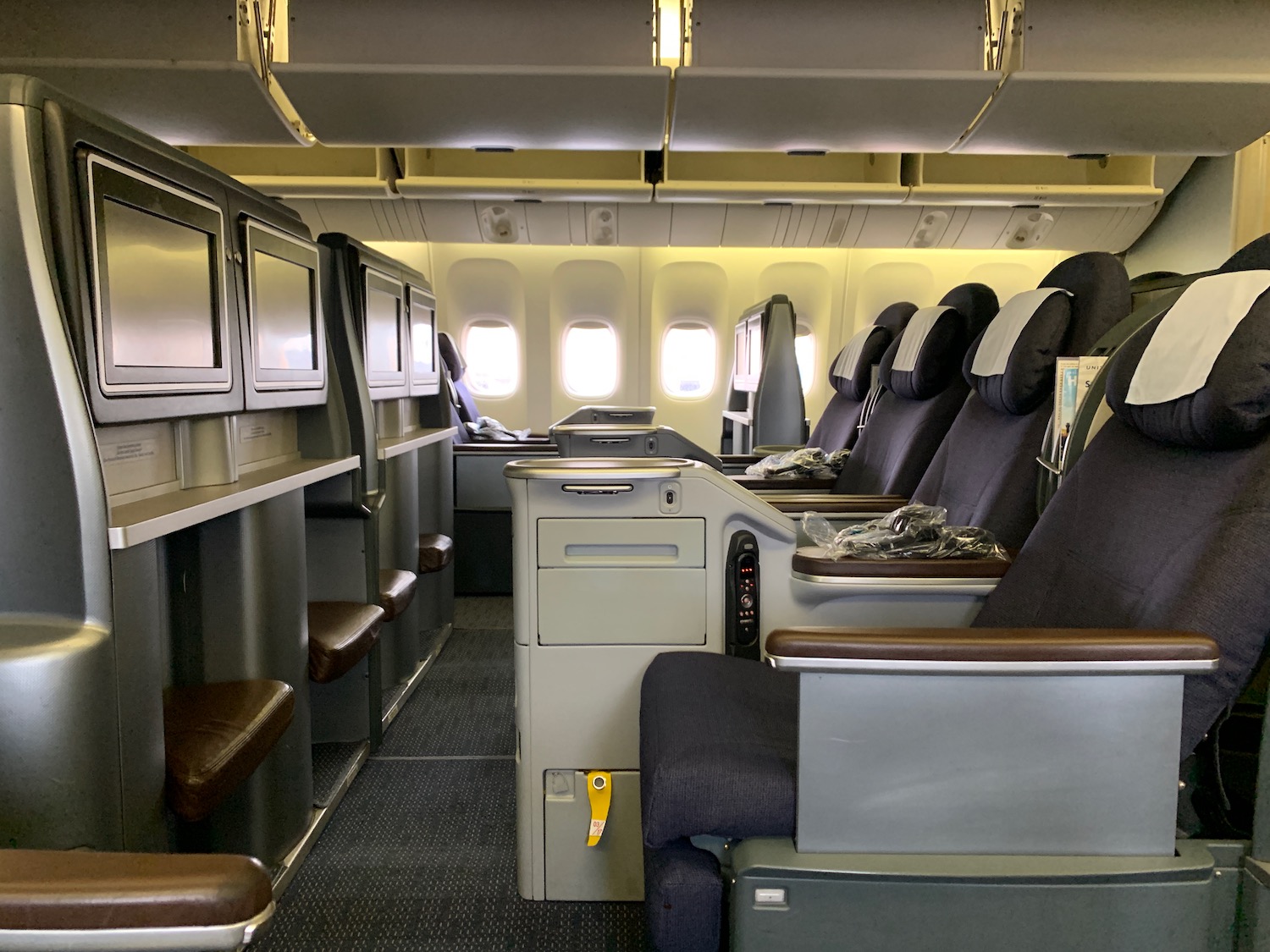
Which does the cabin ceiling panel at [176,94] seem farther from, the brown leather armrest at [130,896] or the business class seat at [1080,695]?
the brown leather armrest at [130,896]

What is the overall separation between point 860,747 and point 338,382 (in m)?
2.17

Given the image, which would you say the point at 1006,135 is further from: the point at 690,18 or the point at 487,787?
the point at 487,787

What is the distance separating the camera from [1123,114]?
11.9 ft

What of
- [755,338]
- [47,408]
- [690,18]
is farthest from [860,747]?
[755,338]

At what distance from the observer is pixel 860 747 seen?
4.51 feet

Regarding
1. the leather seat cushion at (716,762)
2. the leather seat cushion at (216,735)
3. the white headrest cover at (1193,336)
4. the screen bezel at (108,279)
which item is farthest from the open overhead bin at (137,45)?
the white headrest cover at (1193,336)

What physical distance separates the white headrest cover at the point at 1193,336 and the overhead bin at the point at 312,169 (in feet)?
16.9

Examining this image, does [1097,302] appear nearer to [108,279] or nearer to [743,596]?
[743,596]

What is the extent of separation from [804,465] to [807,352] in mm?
5184

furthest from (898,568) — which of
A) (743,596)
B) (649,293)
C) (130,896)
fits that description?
(649,293)

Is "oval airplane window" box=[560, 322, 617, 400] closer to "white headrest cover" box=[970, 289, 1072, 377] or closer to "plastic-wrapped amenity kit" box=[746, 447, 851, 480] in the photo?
"plastic-wrapped amenity kit" box=[746, 447, 851, 480]

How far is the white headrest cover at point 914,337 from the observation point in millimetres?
3123

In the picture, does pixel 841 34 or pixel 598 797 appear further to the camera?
pixel 841 34

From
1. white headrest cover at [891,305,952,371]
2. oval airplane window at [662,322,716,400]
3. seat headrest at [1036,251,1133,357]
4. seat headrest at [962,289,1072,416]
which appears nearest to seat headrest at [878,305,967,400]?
white headrest cover at [891,305,952,371]
